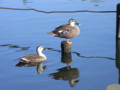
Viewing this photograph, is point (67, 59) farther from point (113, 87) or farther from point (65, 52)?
point (113, 87)

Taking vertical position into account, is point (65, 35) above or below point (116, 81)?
above

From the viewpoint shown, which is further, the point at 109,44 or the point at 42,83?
the point at 109,44

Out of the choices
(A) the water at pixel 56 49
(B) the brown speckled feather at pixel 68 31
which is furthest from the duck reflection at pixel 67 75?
(B) the brown speckled feather at pixel 68 31

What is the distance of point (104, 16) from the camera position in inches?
560

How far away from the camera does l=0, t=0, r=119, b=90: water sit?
8.70 m

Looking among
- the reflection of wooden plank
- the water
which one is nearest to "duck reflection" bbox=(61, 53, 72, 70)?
the water

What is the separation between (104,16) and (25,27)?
9.60 feet

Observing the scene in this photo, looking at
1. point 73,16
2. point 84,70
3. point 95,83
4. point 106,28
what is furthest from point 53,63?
point 73,16

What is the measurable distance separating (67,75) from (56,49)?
5.87ft

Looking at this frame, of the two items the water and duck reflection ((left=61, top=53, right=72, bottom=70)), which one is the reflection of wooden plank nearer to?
the water

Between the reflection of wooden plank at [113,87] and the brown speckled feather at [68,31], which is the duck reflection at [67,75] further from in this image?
the brown speckled feather at [68,31]

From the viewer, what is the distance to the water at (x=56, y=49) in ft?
28.6

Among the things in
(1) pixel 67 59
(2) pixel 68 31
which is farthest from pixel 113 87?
(2) pixel 68 31

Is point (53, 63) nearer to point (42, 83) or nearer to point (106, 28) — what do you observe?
point (42, 83)
